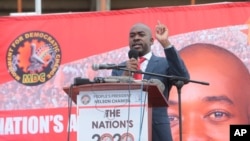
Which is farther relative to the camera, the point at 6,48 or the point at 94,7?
the point at 94,7

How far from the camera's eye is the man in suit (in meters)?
4.41

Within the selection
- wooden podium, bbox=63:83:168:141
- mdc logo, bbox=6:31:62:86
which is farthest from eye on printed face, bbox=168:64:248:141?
wooden podium, bbox=63:83:168:141

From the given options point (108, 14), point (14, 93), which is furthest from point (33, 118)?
point (108, 14)

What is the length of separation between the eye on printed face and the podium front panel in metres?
2.64

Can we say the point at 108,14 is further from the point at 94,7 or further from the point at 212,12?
the point at 94,7

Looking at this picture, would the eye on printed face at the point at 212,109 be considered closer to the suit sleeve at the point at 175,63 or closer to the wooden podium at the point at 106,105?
the suit sleeve at the point at 175,63

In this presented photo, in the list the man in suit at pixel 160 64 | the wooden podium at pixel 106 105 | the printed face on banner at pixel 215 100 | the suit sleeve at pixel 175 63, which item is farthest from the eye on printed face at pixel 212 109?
the wooden podium at pixel 106 105

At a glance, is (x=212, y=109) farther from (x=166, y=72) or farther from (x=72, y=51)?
(x=166, y=72)

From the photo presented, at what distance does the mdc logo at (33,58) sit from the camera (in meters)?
6.77

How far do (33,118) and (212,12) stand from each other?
221 cm

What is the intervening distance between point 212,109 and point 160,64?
1796mm

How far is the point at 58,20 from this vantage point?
22.4ft

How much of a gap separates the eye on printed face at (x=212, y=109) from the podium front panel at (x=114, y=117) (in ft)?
8.66

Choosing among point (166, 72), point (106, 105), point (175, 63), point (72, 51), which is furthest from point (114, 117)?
point (72, 51)
